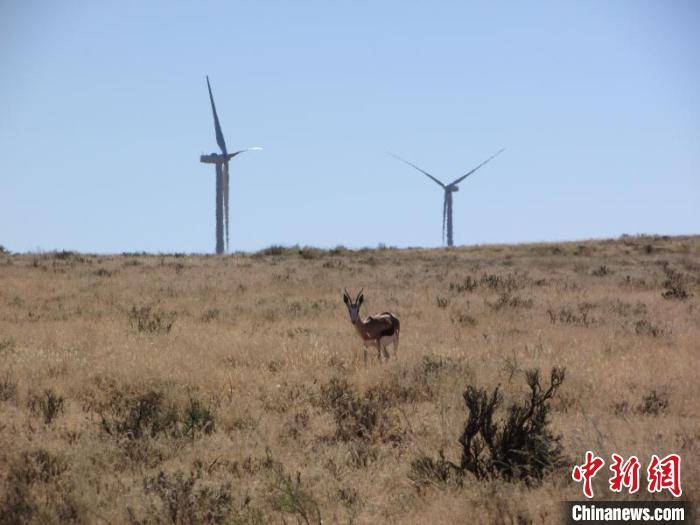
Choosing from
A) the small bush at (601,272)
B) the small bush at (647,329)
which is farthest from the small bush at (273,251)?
the small bush at (647,329)

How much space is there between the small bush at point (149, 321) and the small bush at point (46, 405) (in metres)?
5.11

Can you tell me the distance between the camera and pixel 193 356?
11828mm

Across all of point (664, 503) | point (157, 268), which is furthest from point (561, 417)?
point (157, 268)

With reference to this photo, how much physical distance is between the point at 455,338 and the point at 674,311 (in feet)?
20.1

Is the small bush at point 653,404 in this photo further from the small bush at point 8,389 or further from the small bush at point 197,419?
the small bush at point 8,389

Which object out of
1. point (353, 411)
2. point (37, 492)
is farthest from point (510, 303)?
point (37, 492)

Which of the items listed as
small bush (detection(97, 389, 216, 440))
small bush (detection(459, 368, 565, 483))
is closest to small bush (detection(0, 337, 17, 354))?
small bush (detection(97, 389, 216, 440))

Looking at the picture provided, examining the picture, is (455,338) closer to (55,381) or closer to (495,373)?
(495,373)

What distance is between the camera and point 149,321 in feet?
51.1

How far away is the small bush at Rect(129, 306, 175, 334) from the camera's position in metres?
14.9

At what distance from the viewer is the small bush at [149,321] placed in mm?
14885

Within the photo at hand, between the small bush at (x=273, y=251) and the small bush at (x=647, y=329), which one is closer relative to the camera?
the small bush at (x=647, y=329)

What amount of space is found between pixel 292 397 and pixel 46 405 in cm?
270

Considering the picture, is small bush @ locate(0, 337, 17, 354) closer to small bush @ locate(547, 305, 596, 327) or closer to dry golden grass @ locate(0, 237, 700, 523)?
dry golden grass @ locate(0, 237, 700, 523)
